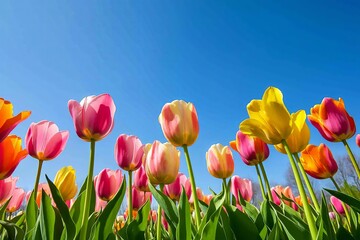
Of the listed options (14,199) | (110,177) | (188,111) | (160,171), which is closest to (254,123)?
(188,111)

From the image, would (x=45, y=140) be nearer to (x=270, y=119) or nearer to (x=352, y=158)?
(x=270, y=119)

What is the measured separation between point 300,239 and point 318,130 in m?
1.25

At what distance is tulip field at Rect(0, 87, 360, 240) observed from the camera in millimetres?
1204

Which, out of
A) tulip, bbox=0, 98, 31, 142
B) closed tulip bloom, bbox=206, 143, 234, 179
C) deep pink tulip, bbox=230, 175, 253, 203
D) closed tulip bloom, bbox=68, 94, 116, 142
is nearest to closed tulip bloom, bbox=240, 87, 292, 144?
closed tulip bloom, bbox=68, 94, 116, 142

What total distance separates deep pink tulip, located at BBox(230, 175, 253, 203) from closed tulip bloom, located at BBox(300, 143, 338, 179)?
66 centimetres

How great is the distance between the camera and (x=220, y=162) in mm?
2191

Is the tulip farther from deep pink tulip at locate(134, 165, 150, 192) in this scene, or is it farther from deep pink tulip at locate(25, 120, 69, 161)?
deep pink tulip at locate(134, 165, 150, 192)

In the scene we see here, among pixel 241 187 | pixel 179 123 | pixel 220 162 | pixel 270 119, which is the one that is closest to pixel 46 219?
pixel 179 123

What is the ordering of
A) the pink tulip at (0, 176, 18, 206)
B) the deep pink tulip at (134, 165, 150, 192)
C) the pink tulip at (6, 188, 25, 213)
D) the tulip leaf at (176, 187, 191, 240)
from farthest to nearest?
the pink tulip at (6, 188, 25, 213)
the pink tulip at (0, 176, 18, 206)
the deep pink tulip at (134, 165, 150, 192)
the tulip leaf at (176, 187, 191, 240)

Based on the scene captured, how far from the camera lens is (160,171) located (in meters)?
1.78

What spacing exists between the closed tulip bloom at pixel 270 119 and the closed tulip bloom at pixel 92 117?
683 mm

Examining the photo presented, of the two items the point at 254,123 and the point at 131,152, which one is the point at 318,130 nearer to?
the point at 254,123

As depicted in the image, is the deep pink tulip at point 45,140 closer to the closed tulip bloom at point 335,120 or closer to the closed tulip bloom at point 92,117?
the closed tulip bloom at point 92,117

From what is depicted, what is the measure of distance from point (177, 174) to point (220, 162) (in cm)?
46
